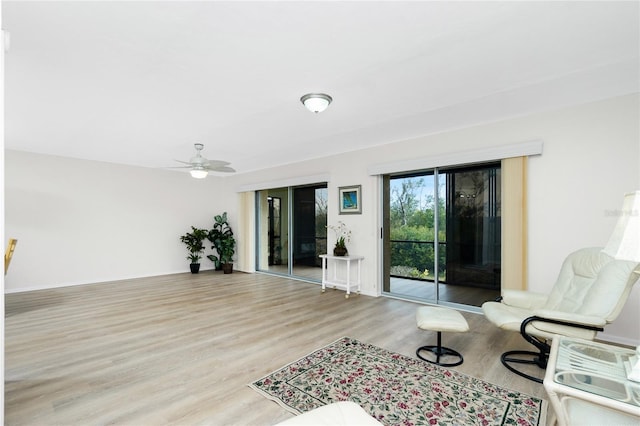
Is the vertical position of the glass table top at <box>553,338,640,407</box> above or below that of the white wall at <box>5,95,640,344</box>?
below

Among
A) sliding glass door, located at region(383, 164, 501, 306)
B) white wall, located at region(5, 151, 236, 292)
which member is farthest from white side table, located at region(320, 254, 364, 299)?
white wall, located at region(5, 151, 236, 292)

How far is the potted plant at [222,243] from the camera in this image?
25.3ft

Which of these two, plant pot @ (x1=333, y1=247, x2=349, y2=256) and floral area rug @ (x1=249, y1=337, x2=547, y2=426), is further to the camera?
plant pot @ (x1=333, y1=247, x2=349, y2=256)

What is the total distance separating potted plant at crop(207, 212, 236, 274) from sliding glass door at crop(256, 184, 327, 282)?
0.70 meters

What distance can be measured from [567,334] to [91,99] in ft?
16.4

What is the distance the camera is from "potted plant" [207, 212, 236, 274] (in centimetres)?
773

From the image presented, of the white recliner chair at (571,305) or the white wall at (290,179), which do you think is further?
the white wall at (290,179)

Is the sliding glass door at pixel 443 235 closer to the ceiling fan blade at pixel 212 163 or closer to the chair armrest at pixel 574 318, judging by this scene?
the chair armrest at pixel 574 318

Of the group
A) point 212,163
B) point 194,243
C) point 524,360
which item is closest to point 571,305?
point 524,360

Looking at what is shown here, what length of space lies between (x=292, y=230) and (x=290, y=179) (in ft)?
3.92

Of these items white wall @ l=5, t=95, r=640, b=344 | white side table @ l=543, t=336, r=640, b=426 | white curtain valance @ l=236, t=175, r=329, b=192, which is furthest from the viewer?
white curtain valance @ l=236, t=175, r=329, b=192

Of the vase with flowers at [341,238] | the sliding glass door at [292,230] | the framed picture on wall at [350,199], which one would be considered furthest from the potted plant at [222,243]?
the framed picture on wall at [350,199]

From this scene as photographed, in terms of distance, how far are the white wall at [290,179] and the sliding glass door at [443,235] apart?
0.33 meters

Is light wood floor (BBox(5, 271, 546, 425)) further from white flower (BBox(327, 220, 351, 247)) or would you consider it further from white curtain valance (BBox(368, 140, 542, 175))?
white curtain valance (BBox(368, 140, 542, 175))
